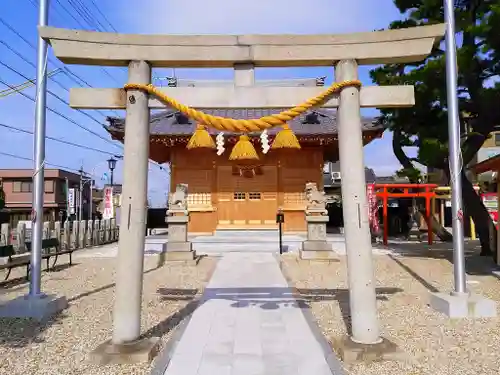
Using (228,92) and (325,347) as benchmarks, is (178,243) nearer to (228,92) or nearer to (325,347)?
(325,347)

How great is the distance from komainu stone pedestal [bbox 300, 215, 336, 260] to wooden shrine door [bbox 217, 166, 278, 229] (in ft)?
20.2

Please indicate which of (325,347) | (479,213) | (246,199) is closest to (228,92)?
(325,347)

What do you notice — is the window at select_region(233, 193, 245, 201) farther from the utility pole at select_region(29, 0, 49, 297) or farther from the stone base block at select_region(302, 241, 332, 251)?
the utility pole at select_region(29, 0, 49, 297)

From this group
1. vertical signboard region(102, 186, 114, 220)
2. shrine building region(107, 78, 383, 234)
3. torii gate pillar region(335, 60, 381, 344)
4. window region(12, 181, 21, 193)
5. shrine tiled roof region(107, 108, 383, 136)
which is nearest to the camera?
torii gate pillar region(335, 60, 381, 344)

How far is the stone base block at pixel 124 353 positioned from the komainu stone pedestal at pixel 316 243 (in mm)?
8273

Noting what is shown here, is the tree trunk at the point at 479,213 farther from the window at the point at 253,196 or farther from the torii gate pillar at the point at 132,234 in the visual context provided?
the torii gate pillar at the point at 132,234

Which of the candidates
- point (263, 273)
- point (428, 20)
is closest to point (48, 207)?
point (263, 273)

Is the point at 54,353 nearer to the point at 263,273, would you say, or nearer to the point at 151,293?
the point at 151,293

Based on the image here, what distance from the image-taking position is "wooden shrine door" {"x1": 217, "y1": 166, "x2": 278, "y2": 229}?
1895 cm

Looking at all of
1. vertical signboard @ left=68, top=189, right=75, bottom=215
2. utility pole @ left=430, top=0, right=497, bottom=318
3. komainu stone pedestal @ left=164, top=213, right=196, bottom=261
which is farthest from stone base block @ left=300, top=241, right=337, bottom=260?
vertical signboard @ left=68, top=189, right=75, bottom=215

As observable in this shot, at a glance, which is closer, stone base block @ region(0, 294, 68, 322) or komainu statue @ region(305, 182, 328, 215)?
stone base block @ region(0, 294, 68, 322)

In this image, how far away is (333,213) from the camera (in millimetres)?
27375

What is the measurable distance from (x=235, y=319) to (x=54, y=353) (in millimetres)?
2453

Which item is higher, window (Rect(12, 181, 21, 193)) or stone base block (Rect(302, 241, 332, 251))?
window (Rect(12, 181, 21, 193))
